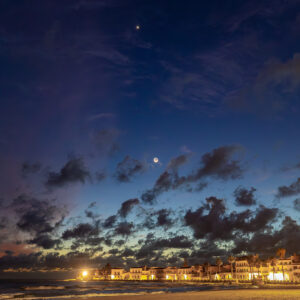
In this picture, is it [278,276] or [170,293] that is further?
[278,276]

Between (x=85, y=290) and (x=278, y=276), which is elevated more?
(x=85, y=290)

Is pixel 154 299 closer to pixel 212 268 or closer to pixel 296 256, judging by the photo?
pixel 296 256

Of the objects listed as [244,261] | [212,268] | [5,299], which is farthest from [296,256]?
[5,299]

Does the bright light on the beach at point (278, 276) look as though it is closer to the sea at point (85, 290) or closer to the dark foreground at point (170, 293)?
the sea at point (85, 290)

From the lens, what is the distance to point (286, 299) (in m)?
49.9

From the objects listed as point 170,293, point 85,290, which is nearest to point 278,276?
point 170,293

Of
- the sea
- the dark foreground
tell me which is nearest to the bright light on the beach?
the sea

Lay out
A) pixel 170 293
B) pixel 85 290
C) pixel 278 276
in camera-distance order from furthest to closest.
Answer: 1. pixel 278 276
2. pixel 85 290
3. pixel 170 293

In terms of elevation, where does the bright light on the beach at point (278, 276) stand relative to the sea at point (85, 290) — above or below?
below

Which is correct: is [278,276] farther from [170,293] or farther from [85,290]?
[85,290]

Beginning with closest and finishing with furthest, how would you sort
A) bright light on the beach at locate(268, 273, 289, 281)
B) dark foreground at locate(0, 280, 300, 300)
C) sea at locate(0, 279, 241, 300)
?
dark foreground at locate(0, 280, 300, 300) < sea at locate(0, 279, 241, 300) < bright light on the beach at locate(268, 273, 289, 281)

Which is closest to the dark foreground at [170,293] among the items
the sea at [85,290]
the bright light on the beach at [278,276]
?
the sea at [85,290]

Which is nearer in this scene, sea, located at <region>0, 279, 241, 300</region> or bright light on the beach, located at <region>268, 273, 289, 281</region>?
sea, located at <region>0, 279, 241, 300</region>

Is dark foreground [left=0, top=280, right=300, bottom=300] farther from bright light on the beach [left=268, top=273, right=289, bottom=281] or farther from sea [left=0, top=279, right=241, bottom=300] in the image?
bright light on the beach [left=268, top=273, right=289, bottom=281]
